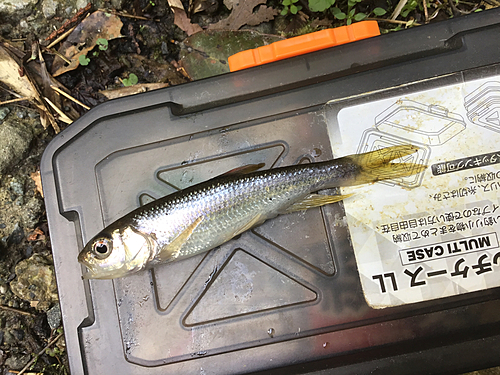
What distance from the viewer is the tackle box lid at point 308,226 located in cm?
186

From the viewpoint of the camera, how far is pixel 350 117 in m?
1.94

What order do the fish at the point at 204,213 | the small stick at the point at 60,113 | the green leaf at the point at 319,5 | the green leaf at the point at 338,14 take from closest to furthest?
the fish at the point at 204,213, the green leaf at the point at 319,5, the green leaf at the point at 338,14, the small stick at the point at 60,113

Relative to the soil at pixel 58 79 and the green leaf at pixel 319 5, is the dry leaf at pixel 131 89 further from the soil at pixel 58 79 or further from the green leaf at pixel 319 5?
the green leaf at pixel 319 5

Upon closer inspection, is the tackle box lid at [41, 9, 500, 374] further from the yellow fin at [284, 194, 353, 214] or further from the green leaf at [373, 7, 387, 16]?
the green leaf at [373, 7, 387, 16]

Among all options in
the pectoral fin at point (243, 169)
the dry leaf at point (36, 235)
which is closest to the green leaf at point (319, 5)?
the pectoral fin at point (243, 169)

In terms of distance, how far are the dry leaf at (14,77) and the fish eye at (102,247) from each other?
1368 mm

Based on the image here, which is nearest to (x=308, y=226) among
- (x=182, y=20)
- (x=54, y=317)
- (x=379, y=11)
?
(x=379, y=11)

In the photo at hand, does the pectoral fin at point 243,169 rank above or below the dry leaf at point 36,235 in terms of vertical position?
above

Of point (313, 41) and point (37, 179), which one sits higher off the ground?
point (313, 41)

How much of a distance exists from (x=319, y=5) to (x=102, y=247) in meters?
2.07

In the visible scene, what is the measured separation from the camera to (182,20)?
2.42 metres

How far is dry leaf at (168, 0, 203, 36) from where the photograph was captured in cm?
238

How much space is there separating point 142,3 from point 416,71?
204cm

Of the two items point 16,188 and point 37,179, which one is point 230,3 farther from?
point 16,188
